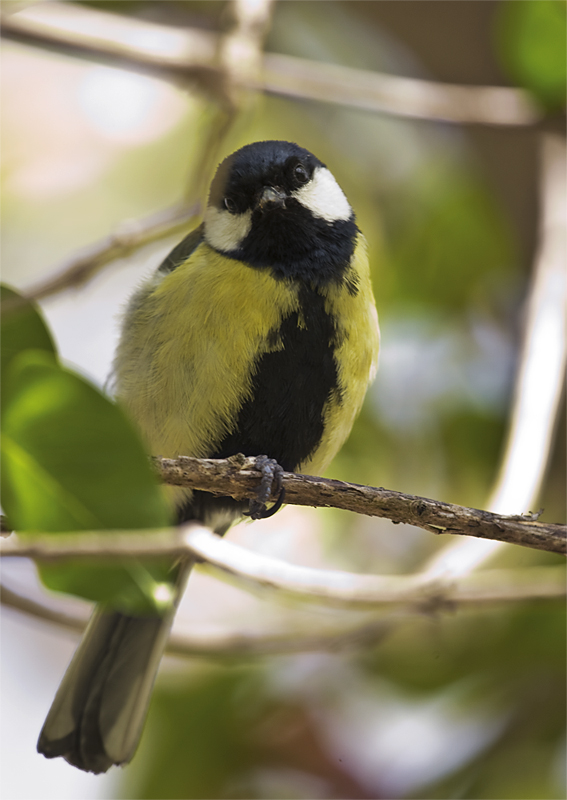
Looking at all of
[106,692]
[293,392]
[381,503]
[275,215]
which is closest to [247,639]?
[106,692]

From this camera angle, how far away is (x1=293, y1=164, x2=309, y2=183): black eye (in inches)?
51.4

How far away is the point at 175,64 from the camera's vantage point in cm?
170

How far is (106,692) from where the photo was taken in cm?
146

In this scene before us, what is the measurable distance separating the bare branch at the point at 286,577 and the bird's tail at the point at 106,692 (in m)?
0.23

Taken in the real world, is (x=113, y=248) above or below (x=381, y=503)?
above

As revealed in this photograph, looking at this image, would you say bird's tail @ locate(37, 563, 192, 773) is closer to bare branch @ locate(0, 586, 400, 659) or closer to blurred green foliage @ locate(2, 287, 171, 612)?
bare branch @ locate(0, 586, 400, 659)

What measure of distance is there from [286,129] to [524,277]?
0.82 m

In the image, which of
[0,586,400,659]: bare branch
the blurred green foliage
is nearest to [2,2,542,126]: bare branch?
the blurred green foliage

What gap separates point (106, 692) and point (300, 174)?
1027 millimetres

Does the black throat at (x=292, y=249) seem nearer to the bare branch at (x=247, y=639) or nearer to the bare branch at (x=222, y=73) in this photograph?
the bare branch at (x=222, y=73)

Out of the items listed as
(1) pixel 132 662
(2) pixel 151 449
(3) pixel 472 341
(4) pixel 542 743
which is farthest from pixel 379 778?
(3) pixel 472 341

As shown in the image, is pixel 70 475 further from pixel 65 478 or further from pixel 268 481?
pixel 268 481

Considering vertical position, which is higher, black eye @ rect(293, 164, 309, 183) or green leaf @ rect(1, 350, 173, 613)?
black eye @ rect(293, 164, 309, 183)

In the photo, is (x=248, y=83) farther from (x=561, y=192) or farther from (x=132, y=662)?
(x=132, y=662)
